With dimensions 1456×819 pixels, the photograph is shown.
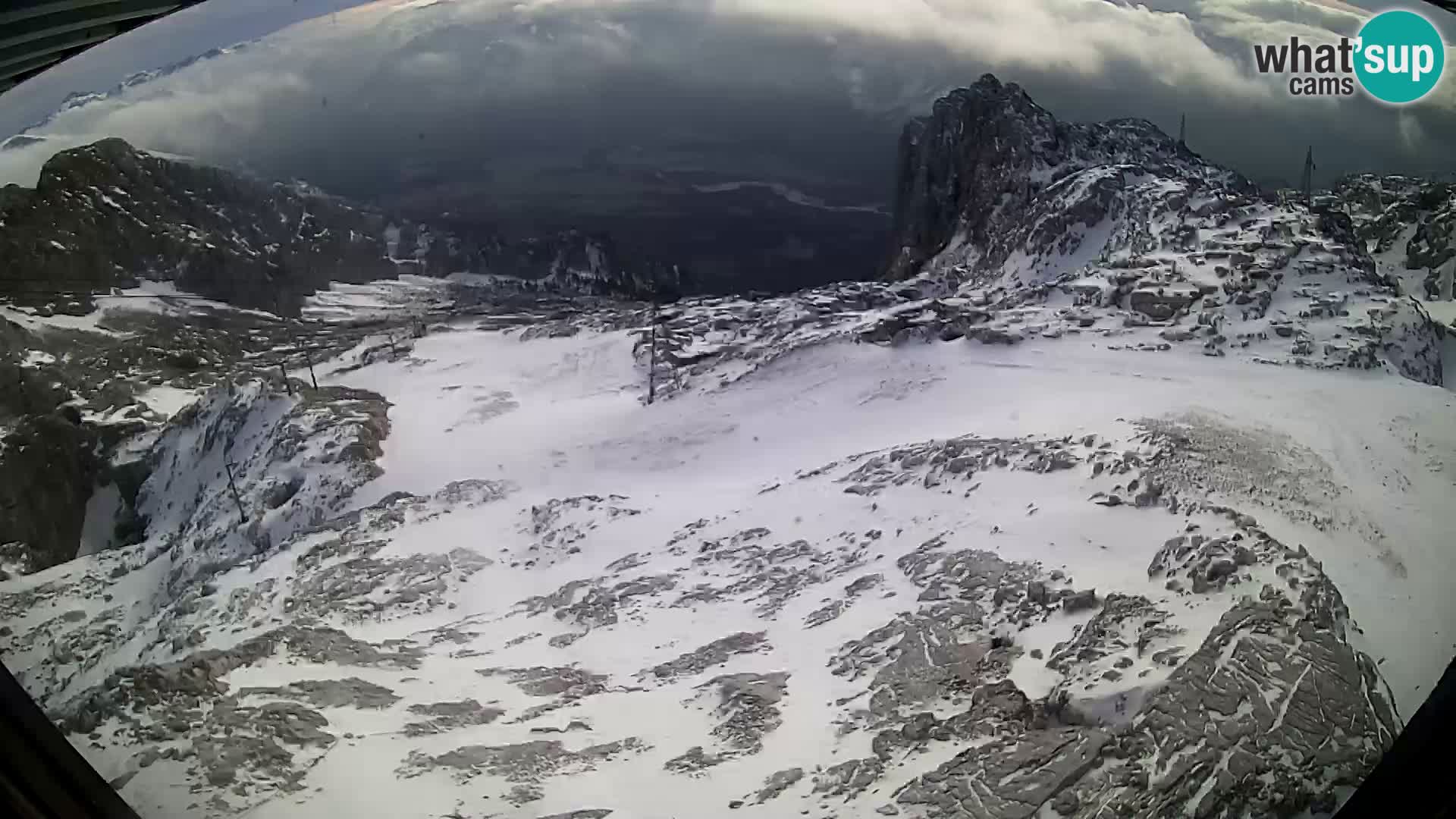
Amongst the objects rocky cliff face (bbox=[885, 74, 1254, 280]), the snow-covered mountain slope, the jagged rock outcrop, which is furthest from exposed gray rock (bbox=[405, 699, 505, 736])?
rocky cliff face (bbox=[885, 74, 1254, 280])

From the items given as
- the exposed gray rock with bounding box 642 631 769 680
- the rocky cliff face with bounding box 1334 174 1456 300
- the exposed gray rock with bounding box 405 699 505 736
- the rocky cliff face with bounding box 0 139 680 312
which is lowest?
the exposed gray rock with bounding box 642 631 769 680

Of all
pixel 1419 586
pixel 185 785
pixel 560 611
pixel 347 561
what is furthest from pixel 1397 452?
pixel 185 785

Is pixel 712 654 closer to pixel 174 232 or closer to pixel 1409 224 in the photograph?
pixel 174 232

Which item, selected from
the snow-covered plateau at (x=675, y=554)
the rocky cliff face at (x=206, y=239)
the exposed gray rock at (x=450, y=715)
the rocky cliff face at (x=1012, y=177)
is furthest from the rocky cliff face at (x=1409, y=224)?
the exposed gray rock at (x=450, y=715)

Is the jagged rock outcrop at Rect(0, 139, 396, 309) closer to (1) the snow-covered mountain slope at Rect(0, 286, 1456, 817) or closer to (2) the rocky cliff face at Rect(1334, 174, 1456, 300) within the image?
(1) the snow-covered mountain slope at Rect(0, 286, 1456, 817)

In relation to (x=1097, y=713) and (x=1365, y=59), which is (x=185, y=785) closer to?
(x=1097, y=713)

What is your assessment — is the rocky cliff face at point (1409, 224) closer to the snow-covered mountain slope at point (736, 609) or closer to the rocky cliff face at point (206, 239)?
the snow-covered mountain slope at point (736, 609)
